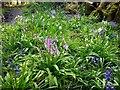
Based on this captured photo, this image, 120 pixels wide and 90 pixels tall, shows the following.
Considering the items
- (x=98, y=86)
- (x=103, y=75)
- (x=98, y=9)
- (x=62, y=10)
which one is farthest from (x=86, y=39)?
(x=62, y=10)

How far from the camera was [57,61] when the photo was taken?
5.80ft

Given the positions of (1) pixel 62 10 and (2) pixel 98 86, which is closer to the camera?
(2) pixel 98 86

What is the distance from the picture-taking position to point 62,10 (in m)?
3.58

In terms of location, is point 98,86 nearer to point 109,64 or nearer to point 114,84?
point 114,84

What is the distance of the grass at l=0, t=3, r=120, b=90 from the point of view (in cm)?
167

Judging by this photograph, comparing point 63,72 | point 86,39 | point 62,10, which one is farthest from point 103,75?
point 62,10

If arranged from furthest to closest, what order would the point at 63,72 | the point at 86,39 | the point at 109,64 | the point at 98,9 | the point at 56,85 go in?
the point at 98,9 < the point at 86,39 < the point at 109,64 < the point at 63,72 < the point at 56,85

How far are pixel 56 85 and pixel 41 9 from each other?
2.08 metres

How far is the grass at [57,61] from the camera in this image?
1671 mm

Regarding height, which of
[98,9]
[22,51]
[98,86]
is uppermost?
[98,9]

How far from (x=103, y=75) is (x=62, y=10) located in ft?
6.37

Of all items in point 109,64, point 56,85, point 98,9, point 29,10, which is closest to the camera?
point 56,85

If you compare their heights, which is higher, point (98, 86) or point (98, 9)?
point (98, 9)

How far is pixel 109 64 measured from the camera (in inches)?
76.5
